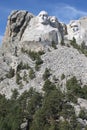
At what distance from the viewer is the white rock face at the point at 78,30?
12406 centimetres

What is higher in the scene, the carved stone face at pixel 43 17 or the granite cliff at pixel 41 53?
the carved stone face at pixel 43 17

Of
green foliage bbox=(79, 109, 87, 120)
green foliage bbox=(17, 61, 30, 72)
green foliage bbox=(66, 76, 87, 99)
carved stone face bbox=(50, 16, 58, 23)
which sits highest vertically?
carved stone face bbox=(50, 16, 58, 23)

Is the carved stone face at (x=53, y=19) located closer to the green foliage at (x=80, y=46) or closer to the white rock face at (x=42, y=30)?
the white rock face at (x=42, y=30)

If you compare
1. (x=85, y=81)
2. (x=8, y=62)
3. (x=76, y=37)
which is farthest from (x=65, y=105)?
(x=76, y=37)

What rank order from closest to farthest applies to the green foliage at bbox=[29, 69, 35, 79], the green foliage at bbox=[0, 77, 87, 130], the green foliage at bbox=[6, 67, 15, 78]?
the green foliage at bbox=[0, 77, 87, 130] → the green foliage at bbox=[29, 69, 35, 79] → the green foliage at bbox=[6, 67, 15, 78]

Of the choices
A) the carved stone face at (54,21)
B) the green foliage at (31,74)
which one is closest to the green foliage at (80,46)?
the carved stone face at (54,21)

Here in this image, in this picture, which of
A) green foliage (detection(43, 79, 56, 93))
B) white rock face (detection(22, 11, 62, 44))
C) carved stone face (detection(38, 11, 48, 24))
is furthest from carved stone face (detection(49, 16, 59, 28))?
green foliage (detection(43, 79, 56, 93))

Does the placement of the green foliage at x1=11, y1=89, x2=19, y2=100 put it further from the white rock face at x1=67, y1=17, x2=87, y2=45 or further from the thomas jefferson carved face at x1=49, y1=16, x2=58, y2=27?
the white rock face at x1=67, y1=17, x2=87, y2=45

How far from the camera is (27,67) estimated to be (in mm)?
106250

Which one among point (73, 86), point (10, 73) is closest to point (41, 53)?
point (10, 73)

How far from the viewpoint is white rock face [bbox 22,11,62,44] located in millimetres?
117394

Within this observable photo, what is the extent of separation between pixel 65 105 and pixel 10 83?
2242 cm

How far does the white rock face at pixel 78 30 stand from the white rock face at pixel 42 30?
5218mm

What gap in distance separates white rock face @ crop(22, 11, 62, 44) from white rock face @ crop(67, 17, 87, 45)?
5.22 meters
